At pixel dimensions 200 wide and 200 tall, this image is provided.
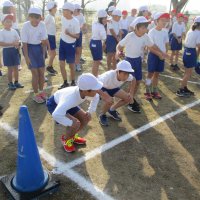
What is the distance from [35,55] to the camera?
6523 mm

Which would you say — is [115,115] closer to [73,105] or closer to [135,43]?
[135,43]

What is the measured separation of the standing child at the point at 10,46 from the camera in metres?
7.03

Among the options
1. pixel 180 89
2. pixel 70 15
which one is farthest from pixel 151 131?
pixel 70 15

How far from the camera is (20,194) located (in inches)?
141

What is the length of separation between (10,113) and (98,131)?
6.59ft

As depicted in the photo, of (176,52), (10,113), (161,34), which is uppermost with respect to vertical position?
(161,34)

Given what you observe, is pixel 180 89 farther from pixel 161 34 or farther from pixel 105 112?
pixel 105 112

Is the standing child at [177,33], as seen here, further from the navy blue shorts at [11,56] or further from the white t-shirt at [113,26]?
the navy blue shorts at [11,56]

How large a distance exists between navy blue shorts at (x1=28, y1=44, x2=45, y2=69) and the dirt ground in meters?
0.90

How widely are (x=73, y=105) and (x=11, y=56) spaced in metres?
3.72

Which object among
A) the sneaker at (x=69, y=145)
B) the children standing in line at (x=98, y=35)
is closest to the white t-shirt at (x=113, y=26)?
the children standing in line at (x=98, y=35)

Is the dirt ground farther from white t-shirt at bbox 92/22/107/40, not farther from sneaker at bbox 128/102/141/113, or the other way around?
white t-shirt at bbox 92/22/107/40

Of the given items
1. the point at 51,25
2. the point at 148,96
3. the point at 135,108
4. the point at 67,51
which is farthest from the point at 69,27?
the point at 135,108

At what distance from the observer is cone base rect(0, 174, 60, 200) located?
3.54 meters
